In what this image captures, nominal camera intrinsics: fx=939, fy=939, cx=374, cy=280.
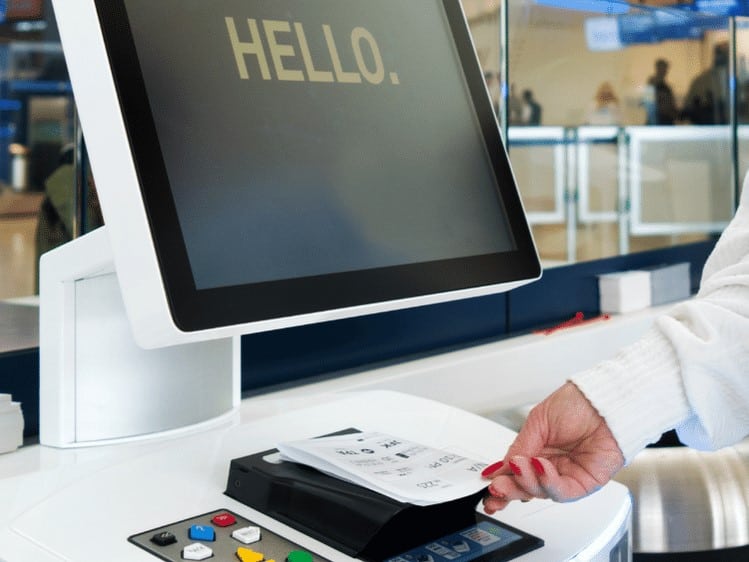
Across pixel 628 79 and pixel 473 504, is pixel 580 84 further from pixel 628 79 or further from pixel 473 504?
pixel 473 504

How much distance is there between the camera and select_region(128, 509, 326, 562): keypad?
65cm

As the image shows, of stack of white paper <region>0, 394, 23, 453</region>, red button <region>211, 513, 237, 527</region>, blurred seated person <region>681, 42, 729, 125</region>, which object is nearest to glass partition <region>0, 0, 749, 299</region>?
blurred seated person <region>681, 42, 729, 125</region>

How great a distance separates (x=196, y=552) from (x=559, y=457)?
12.3 inches

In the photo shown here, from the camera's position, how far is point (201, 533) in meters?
0.68

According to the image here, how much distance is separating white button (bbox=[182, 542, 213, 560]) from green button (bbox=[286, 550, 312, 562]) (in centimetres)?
6

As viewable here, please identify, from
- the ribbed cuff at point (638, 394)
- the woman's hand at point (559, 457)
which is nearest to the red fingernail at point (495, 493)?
the woman's hand at point (559, 457)

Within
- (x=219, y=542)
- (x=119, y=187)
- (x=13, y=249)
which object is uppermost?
(x=119, y=187)

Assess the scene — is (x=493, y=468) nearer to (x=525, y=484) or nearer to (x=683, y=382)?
(x=525, y=484)

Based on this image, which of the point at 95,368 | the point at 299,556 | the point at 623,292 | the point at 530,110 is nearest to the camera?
the point at 299,556

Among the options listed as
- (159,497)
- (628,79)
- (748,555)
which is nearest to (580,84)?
(628,79)

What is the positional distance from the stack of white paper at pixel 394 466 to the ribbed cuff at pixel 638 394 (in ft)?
0.37

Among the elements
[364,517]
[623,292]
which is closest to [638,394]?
[364,517]

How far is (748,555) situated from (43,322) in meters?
0.94

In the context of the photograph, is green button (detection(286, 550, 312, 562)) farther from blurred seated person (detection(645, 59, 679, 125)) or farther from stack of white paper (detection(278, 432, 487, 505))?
blurred seated person (detection(645, 59, 679, 125))
